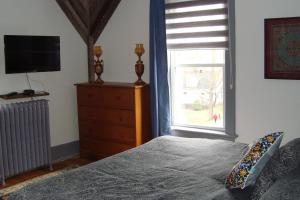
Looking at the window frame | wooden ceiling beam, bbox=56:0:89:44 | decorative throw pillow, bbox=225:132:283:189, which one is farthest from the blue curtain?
decorative throw pillow, bbox=225:132:283:189

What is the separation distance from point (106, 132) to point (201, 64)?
1548 millimetres

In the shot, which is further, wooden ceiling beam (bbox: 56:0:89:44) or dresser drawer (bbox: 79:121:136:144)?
wooden ceiling beam (bbox: 56:0:89:44)

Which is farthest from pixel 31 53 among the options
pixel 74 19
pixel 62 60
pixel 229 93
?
pixel 229 93

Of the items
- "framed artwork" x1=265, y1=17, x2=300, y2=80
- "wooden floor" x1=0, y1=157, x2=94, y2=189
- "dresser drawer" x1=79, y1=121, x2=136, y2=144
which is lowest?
"wooden floor" x1=0, y1=157, x2=94, y2=189

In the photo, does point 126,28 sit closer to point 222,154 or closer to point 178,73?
point 178,73

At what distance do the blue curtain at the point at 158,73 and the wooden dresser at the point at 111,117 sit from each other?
16cm

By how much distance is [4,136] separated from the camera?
419cm

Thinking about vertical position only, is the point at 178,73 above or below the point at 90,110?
above

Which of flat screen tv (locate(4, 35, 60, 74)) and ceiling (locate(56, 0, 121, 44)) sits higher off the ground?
ceiling (locate(56, 0, 121, 44))

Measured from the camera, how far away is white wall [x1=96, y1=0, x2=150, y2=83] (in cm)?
483

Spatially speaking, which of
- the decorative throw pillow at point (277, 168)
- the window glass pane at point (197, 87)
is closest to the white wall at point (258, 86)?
the window glass pane at point (197, 87)

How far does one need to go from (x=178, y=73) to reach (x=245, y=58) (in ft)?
3.25

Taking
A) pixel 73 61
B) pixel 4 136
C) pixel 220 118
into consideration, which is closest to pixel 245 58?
pixel 220 118

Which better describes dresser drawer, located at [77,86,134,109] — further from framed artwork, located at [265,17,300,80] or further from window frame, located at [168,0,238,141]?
framed artwork, located at [265,17,300,80]
